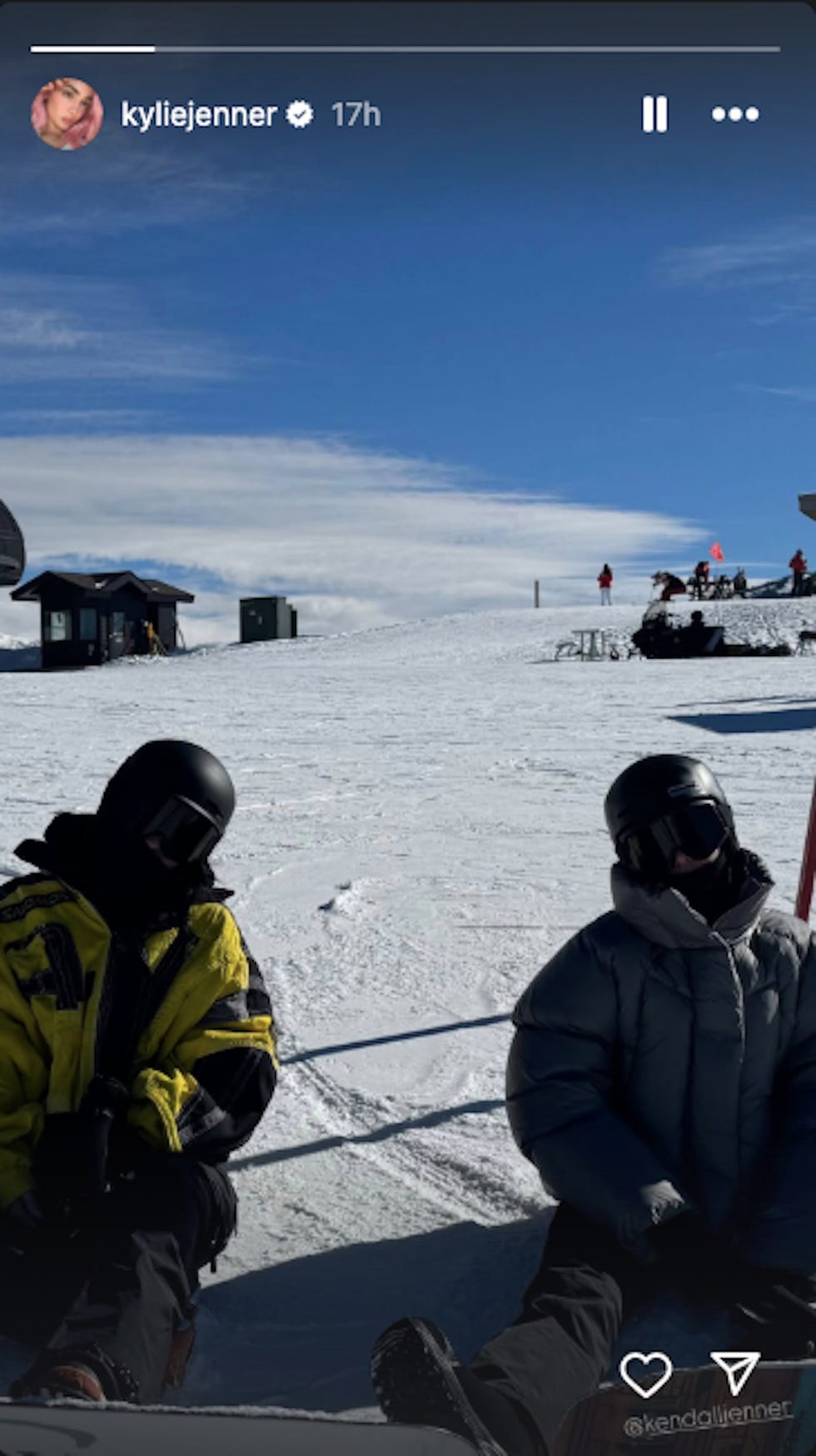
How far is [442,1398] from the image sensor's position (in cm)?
198

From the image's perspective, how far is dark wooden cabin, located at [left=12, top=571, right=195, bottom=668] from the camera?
31453 millimetres

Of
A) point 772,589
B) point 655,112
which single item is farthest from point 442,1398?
point 772,589

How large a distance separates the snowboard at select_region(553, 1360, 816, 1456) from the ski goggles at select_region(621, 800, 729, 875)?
2.75 ft

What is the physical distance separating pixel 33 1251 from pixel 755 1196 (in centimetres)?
129

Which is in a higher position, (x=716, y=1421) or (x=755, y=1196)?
(x=755, y=1196)

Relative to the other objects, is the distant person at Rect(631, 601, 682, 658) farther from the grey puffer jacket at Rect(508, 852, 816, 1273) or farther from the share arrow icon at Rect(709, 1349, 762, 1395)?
the share arrow icon at Rect(709, 1349, 762, 1395)

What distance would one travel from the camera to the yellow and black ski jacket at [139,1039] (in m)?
2.45

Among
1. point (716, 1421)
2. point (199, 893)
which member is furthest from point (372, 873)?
point (716, 1421)

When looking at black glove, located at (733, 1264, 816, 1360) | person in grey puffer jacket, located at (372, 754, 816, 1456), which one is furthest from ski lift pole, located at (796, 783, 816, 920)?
black glove, located at (733, 1264, 816, 1360)

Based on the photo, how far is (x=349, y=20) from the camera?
230 centimetres

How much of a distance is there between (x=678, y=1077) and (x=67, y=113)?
206cm

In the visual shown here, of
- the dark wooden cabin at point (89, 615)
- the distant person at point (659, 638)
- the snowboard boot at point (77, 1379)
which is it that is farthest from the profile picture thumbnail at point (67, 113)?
the dark wooden cabin at point (89, 615)

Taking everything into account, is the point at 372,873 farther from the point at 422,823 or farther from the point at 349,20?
the point at 349,20

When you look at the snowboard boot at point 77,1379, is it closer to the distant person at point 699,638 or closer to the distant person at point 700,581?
the distant person at point 699,638
